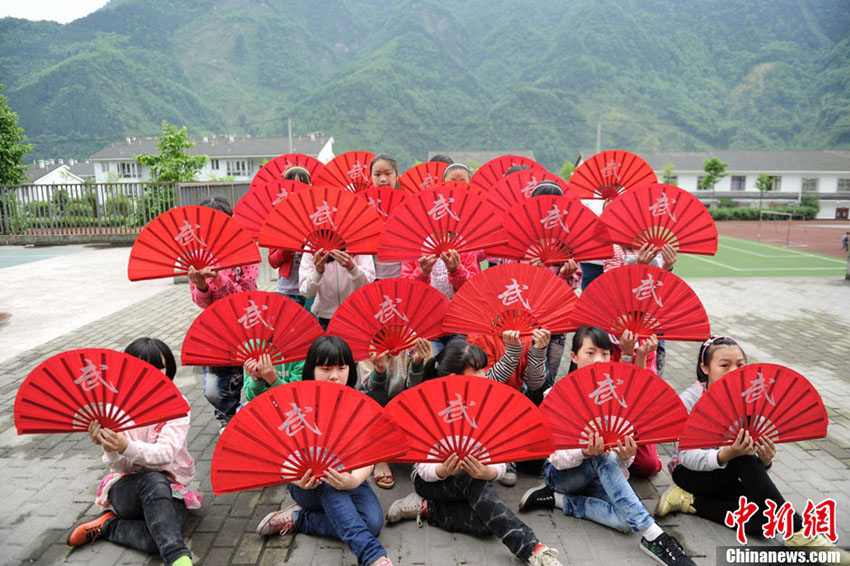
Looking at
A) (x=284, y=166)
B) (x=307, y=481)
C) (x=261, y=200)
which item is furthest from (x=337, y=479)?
(x=284, y=166)

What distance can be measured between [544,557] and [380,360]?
1410 millimetres

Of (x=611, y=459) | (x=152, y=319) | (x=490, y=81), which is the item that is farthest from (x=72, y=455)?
(x=490, y=81)

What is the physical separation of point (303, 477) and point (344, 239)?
164 cm

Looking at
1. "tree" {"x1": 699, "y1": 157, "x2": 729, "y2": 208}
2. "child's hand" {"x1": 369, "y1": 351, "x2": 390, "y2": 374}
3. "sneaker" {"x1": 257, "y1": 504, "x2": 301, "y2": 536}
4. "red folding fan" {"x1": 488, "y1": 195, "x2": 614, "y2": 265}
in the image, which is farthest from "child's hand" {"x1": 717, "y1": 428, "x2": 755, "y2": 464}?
"tree" {"x1": 699, "y1": 157, "x2": 729, "y2": 208}

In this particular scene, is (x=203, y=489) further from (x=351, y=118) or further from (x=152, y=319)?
(x=351, y=118)

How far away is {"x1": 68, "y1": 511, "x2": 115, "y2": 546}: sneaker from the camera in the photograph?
3.00 m

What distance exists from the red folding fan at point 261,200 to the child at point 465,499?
184cm

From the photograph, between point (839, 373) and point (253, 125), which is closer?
point (839, 373)

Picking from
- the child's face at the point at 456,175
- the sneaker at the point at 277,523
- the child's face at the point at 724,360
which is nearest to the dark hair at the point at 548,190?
the child's face at the point at 456,175

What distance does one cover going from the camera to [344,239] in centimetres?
374

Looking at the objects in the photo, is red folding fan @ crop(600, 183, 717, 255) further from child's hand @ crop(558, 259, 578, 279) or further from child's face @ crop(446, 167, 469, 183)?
child's face @ crop(446, 167, 469, 183)

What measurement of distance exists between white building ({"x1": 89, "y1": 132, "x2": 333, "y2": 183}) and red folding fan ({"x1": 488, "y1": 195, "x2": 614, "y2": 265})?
155 ft

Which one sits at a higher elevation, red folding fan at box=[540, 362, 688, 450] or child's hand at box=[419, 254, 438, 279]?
child's hand at box=[419, 254, 438, 279]

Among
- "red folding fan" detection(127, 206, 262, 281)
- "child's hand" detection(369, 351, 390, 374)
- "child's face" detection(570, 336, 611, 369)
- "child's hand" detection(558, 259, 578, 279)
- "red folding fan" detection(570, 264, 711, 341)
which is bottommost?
"child's hand" detection(369, 351, 390, 374)
